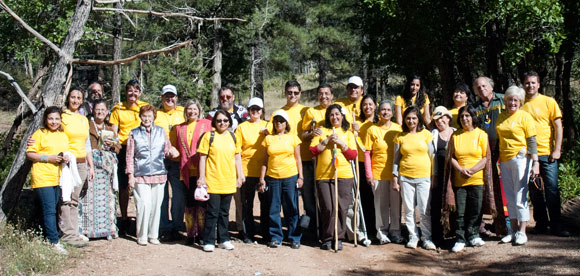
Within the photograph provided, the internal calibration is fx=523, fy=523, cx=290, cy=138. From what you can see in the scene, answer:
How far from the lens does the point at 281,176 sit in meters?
6.71

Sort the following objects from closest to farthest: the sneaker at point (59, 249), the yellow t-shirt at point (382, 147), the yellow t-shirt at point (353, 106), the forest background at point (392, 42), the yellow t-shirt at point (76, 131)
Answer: the sneaker at point (59, 249)
the yellow t-shirt at point (76, 131)
the yellow t-shirt at point (382, 147)
the yellow t-shirt at point (353, 106)
the forest background at point (392, 42)

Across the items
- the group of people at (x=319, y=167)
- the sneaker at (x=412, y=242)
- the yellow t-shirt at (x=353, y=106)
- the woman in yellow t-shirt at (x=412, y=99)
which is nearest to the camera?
the group of people at (x=319, y=167)

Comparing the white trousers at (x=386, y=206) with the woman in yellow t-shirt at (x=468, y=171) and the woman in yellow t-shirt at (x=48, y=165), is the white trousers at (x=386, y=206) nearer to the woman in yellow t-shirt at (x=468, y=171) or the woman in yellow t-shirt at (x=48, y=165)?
the woman in yellow t-shirt at (x=468, y=171)

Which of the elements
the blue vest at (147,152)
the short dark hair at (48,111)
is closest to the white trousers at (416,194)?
the blue vest at (147,152)

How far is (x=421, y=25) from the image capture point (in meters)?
11.4

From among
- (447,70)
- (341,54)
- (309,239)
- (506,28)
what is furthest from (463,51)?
(341,54)

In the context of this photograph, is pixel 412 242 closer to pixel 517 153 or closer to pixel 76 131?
pixel 517 153

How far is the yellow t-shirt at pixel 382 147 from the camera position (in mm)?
6961

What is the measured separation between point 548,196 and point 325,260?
308cm

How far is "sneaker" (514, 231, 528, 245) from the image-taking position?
655 centimetres

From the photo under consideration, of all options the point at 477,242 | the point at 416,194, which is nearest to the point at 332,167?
the point at 416,194

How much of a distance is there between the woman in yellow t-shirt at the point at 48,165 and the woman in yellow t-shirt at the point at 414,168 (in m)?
4.10

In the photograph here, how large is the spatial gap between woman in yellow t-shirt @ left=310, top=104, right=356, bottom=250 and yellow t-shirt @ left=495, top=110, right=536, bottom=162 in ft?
6.12

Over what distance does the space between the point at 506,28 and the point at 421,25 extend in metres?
1.73
